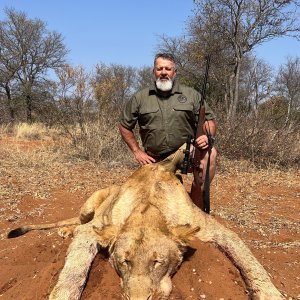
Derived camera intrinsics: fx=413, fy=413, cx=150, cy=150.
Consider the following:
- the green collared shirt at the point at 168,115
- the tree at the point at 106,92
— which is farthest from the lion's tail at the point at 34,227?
the tree at the point at 106,92

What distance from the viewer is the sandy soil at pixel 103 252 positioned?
3.17 m

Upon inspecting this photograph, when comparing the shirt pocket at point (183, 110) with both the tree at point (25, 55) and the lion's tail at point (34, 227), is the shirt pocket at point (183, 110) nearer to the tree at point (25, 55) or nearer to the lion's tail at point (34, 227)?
the lion's tail at point (34, 227)

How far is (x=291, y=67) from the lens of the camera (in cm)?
3062

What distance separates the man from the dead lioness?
29.0 inches

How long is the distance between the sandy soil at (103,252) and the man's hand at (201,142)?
1.19 metres

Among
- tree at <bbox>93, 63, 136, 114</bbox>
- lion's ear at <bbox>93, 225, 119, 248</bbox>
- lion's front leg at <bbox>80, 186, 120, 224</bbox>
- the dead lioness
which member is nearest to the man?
lion's front leg at <bbox>80, 186, 120, 224</bbox>

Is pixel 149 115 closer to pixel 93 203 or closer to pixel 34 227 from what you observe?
pixel 93 203

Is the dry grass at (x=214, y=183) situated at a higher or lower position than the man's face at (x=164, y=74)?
lower

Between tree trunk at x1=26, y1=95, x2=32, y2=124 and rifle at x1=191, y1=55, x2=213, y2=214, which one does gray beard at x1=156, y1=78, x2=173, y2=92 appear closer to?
rifle at x1=191, y1=55, x2=213, y2=214

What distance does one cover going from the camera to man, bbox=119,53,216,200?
468 centimetres

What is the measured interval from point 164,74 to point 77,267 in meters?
2.46

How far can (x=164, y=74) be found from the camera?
469 centimetres

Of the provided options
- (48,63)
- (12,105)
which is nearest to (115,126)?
(12,105)

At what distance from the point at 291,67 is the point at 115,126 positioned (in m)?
23.5
